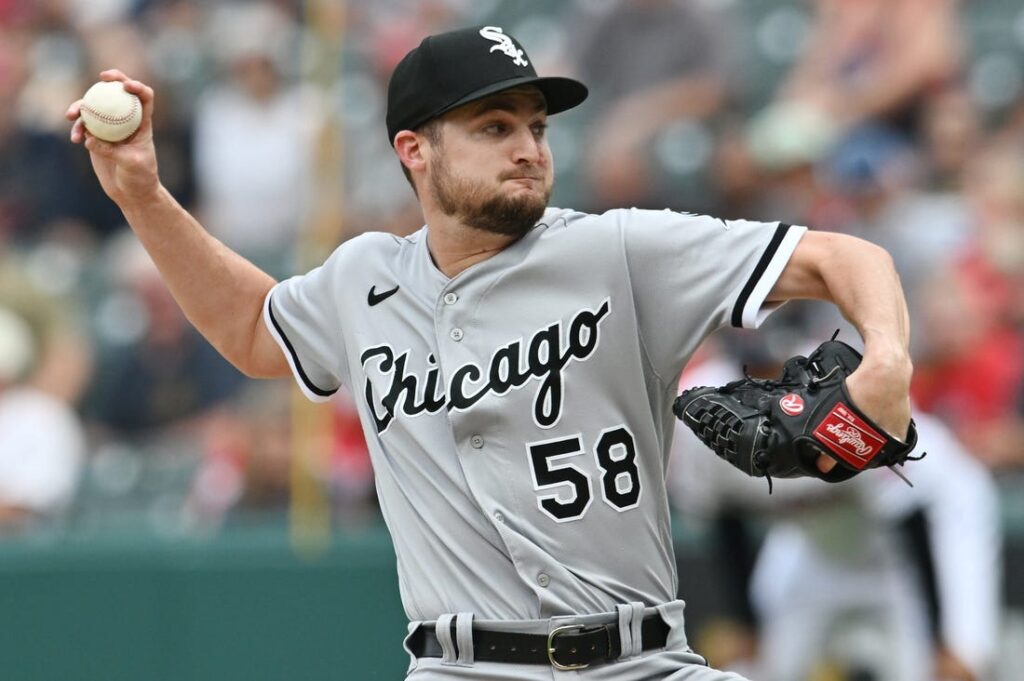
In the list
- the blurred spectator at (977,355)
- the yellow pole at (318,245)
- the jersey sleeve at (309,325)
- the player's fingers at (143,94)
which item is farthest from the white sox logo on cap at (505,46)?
the yellow pole at (318,245)

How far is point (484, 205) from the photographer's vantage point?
372 cm

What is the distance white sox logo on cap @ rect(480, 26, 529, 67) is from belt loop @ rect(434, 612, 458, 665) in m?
1.20

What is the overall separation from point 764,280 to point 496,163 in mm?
655

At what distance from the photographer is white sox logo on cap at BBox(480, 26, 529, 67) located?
12.2 ft

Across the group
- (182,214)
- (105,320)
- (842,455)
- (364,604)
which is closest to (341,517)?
(364,604)

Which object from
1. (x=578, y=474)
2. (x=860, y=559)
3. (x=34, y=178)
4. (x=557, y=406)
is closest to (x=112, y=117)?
(x=557, y=406)

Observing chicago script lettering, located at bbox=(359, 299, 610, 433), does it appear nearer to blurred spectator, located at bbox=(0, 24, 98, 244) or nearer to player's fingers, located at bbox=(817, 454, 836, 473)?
player's fingers, located at bbox=(817, 454, 836, 473)

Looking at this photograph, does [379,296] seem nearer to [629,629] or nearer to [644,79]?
[629,629]

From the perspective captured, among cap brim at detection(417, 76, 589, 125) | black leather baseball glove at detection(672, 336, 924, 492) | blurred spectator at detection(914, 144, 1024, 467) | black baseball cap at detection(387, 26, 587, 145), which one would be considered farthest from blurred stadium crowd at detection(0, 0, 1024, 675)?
black leather baseball glove at detection(672, 336, 924, 492)

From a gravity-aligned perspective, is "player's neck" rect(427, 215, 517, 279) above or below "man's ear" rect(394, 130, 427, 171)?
below

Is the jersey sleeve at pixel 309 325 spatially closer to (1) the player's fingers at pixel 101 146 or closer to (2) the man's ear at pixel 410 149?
(2) the man's ear at pixel 410 149

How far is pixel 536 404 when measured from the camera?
360 centimetres

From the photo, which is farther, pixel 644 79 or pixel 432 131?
pixel 644 79

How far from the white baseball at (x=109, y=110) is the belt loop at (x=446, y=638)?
53.3 inches
